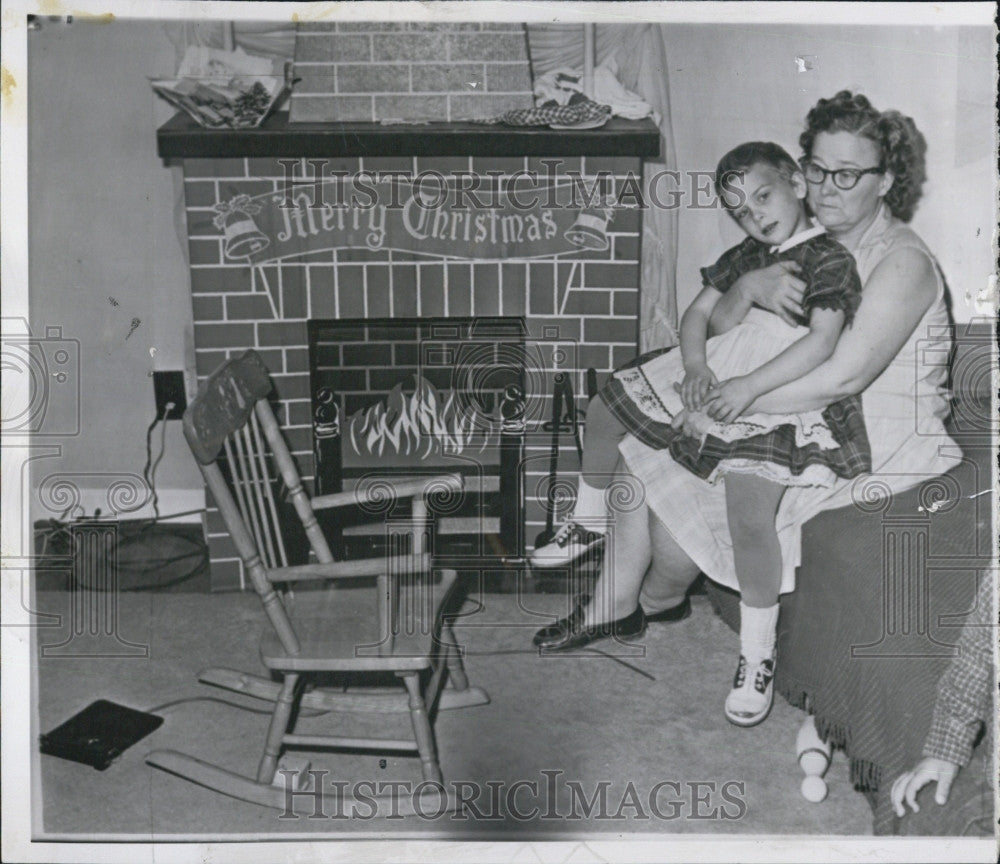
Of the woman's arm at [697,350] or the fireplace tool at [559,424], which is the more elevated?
the woman's arm at [697,350]

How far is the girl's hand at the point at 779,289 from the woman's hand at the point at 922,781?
1.01m

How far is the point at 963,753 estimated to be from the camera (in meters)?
2.46

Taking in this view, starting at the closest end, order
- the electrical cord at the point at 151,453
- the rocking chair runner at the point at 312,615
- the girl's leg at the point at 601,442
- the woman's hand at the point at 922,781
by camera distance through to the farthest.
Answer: the woman's hand at the point at 922,781
the rocking chair runner at the point at 312,615
the girl's leg at the point at 601,442
the electrical cord at the point at 151,453

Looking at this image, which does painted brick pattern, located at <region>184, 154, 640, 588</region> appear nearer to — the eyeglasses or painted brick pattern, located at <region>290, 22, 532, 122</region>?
painted brick pattern, located at <region>290, 22, 532, 122</region>

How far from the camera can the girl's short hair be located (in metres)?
2.61

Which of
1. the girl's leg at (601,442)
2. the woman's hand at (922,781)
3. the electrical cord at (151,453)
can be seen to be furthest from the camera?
the electrical cord at (151,453)

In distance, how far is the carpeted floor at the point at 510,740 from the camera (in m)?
2.65

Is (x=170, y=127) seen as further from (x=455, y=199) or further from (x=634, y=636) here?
(x=634, y=636)

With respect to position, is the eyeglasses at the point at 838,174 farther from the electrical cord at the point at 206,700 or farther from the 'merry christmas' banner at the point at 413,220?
the electrical cord at the point at 206,700

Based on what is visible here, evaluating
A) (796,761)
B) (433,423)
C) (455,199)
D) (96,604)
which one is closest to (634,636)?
(796,761)

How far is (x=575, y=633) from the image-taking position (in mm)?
2789

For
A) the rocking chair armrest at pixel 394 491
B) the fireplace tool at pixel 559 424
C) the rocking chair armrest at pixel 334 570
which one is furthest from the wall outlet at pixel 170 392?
the fireplace tool at pixel 559 424

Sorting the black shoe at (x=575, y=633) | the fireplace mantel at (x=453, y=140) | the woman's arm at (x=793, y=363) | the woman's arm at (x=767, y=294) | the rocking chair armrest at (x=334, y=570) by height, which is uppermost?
the fireplace mantel at (x=453, y=140)

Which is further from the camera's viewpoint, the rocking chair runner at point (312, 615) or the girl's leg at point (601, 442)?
the girl's leg at point (601, 442)
